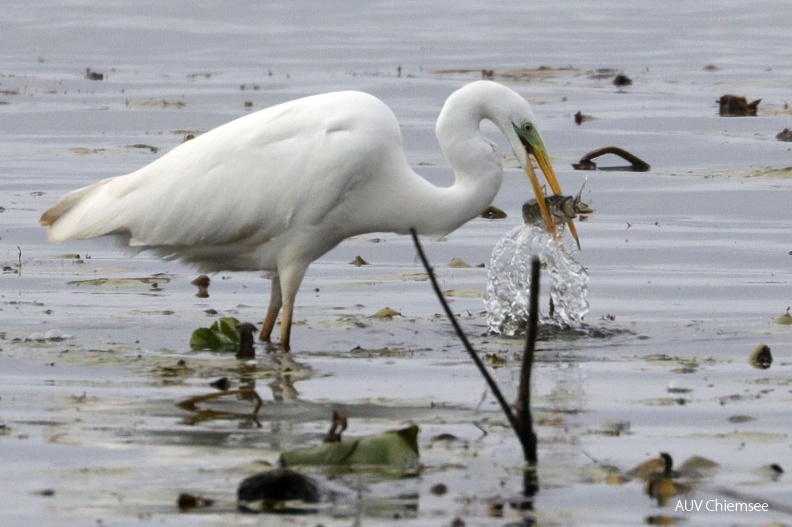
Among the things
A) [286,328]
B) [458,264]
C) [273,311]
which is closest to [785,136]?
[458,264]

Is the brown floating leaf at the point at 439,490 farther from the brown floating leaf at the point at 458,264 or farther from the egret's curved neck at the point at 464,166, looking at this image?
the brown floating leaf at the point at 458,264

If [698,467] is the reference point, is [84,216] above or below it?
above

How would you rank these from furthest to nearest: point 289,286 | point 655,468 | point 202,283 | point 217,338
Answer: point 202,283 < point 289,286 < point 217,338 < point 655,468

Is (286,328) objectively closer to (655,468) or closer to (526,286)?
(526,286)

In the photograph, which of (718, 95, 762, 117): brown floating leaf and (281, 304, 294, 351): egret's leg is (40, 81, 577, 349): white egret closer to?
(281, 304, 294, 351): egret's leg

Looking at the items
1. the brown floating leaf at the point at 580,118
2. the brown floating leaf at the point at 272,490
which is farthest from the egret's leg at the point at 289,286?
the brown floating leaf at the point at 580,118

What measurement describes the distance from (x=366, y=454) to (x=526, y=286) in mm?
3497

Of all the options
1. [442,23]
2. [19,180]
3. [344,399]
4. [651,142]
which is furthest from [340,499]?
[442,23]

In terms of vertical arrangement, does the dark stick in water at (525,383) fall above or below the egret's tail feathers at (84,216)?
below

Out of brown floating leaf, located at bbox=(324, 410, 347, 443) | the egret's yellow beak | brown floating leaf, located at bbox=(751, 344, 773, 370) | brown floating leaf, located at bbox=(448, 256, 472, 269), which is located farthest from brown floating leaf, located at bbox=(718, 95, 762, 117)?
brown floating leaf, located at bbox=(324, 410, 347, 443)

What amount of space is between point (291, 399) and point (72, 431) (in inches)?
44.2

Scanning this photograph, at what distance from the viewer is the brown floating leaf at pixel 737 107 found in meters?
16.2

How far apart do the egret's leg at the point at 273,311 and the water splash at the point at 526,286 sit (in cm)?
107

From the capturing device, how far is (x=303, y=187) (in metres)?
8.16
